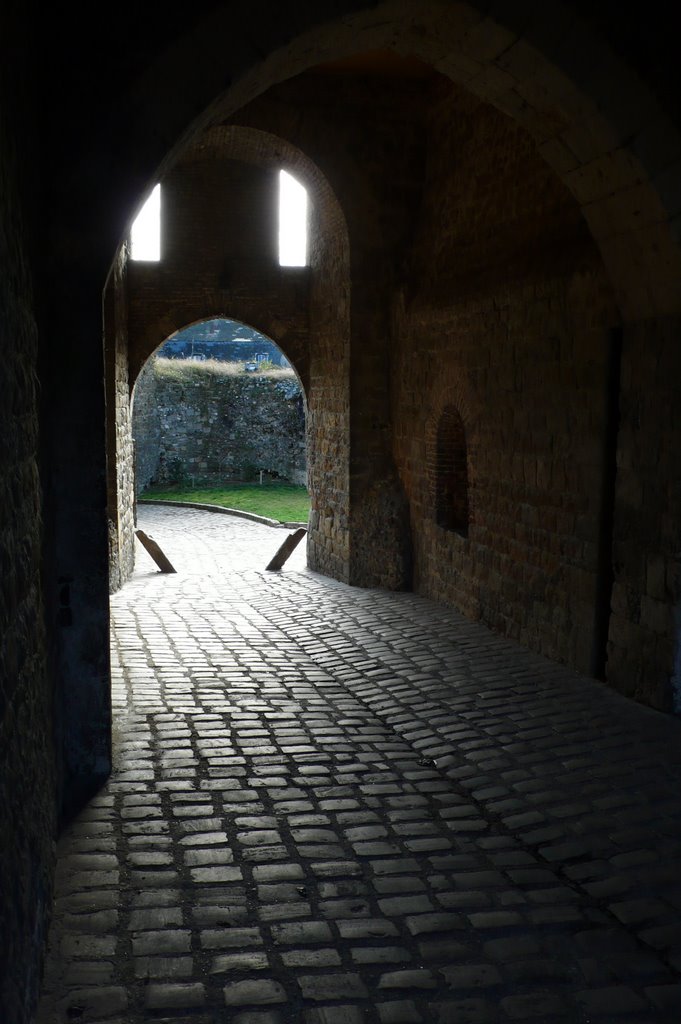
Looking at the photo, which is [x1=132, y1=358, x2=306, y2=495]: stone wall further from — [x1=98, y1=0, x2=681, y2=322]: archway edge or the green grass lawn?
[x1=98, y1=0, x2=681, y2=322]: archway edge

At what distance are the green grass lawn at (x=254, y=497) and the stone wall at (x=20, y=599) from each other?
14773 mm

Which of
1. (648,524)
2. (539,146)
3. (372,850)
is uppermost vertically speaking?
(539,146)

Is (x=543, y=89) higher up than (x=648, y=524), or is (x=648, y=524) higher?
(x=543, y=89)

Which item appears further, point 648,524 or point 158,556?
point 158,556

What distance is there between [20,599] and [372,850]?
2.14 metres

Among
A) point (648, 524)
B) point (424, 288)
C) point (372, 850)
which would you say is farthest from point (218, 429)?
point (372, 850)

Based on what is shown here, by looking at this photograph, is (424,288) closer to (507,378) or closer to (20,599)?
(507,378)

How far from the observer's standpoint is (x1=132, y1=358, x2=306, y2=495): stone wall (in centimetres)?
2606

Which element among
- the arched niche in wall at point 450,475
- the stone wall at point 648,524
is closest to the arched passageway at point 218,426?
the arched niche in wall at point 450,475

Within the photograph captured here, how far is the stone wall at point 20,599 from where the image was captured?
2.79m

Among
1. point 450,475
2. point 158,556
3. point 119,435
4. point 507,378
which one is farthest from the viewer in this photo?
point 158,556

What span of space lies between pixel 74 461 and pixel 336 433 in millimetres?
7081

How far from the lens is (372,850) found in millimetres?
4418

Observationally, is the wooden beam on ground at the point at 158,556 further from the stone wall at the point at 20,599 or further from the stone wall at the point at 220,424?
the stone wall at the point at 220,424
